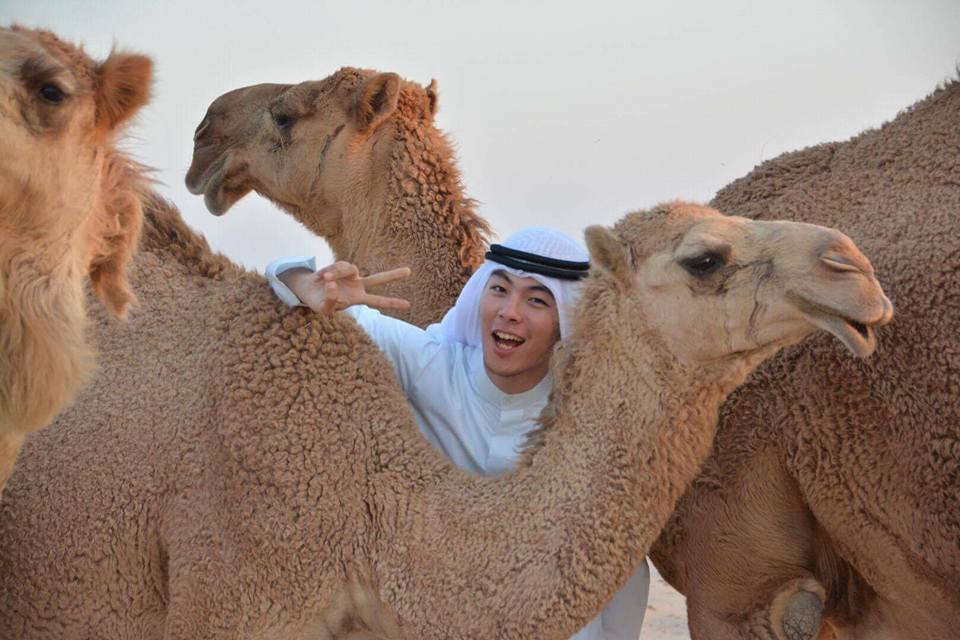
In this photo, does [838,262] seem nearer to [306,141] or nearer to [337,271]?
[337,271]

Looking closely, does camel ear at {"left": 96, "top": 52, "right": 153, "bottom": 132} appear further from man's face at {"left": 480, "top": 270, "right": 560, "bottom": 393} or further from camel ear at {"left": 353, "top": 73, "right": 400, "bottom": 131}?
camel ear at {"left": 353, "top": 73, "right": 400, "bottom": 131}

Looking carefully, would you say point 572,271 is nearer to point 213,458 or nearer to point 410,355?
point 410,355

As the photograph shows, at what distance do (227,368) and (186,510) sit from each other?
0.46 m

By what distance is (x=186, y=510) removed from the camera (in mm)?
3973

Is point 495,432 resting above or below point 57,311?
below

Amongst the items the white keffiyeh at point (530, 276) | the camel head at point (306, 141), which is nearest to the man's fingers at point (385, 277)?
the white keffiyeh at point (530, 276)

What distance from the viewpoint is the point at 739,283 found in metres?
3.51

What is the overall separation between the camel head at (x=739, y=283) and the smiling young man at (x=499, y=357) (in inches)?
17.6

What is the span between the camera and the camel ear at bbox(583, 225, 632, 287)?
378cm

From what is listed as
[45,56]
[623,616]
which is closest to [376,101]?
[623,616]

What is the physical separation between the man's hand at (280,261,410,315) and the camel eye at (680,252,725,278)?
88 cm

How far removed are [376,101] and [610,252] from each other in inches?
103

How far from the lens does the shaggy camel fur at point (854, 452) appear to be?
4.08 m

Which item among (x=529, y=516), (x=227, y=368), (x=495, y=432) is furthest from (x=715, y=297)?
(x=227, y=368)
